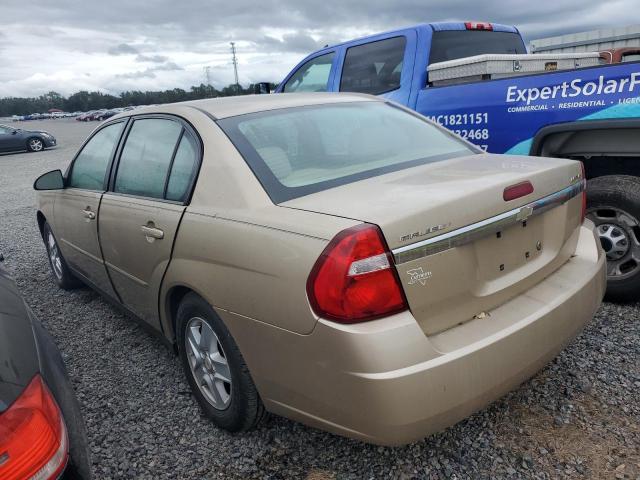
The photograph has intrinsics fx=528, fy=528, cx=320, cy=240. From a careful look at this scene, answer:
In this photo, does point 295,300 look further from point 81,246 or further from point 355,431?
point 81,246

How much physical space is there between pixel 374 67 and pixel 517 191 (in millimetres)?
3409

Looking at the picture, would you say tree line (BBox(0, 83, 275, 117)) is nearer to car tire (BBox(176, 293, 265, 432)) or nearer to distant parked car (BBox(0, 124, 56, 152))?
distant parked car (BBox(0, 124, 56, 152))

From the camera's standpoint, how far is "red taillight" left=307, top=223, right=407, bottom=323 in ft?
5.84

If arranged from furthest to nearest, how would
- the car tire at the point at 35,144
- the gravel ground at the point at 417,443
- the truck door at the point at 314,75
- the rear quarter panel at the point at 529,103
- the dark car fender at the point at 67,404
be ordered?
the car tire at the point at 35,144, the truck door at the point at 314,75, the rear quarter panel at the point at 529,103, the gravel ground at the point at 417,443, the dark car fender at the point at 67,404

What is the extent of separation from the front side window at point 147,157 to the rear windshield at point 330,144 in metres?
0.45

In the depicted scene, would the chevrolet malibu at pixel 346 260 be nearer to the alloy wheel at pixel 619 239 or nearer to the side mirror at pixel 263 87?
the alloy wheel at pixel 619 239

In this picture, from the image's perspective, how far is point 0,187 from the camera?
13227 mm

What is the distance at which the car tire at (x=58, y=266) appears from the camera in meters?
4.65

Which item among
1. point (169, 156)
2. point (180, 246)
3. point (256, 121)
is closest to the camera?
point (180, 246)

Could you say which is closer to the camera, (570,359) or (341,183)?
(341,183)

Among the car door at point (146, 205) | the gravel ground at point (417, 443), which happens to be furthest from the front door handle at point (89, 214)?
the gravel ground at point (417, 443)

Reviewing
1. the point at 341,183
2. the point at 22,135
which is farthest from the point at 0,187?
the point at 341,183

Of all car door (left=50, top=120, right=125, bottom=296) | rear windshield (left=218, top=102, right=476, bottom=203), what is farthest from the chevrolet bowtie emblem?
car door (left=50, top=120, right=125, bottom=296)

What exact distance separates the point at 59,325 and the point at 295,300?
Answer: 296cm
